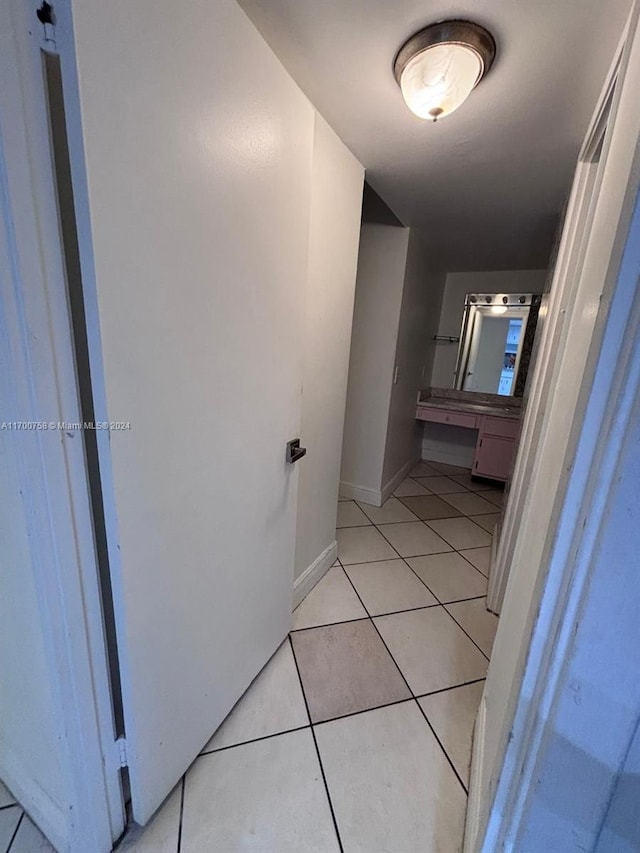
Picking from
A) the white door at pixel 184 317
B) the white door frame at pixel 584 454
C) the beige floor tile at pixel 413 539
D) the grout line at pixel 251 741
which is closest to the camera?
the white door frame at pixel 584 454

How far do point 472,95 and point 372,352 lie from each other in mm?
1559

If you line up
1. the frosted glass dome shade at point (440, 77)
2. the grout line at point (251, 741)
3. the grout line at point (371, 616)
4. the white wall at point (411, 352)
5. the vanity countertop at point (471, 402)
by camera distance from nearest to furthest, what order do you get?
the frosted glass dome shade at point (440, 77) < the grout line at point (251, 741) < the grout line at point (371, 616) < the white wall at point (411, 352) < the vanity countertop at point (471, 402)

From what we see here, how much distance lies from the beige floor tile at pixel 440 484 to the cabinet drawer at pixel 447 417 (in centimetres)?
59

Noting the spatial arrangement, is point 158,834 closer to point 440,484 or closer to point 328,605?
point 328,605

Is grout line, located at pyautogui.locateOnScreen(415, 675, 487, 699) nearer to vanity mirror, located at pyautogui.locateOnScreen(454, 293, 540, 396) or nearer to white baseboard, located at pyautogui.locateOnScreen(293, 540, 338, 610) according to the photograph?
white baseboard, located at pyautogui.locateOnScreen(293, 540, 338, 610)

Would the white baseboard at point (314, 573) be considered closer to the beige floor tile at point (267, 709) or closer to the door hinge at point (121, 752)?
the beige floor tile at point (267, 709)

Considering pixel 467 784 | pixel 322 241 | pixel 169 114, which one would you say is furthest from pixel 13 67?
pixel 467 784

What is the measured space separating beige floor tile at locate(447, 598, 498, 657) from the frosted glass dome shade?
2026 millimetres

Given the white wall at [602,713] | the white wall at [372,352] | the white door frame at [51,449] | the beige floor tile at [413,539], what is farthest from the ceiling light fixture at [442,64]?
the beige floor tile at [413,539]

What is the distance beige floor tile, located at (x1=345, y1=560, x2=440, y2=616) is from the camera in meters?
1.73

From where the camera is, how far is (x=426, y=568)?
2.03 meters

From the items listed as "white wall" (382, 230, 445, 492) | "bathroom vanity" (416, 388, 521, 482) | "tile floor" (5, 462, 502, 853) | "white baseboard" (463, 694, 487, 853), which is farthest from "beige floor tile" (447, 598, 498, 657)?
"bathroom vanity" (416, 388, 521, 482)

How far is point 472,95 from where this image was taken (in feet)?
3.64

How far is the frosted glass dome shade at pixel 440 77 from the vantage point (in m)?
0.92
